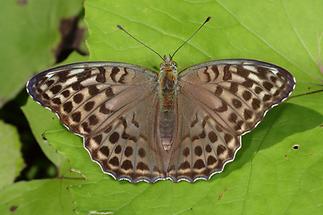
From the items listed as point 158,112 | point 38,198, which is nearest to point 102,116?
point 158,112

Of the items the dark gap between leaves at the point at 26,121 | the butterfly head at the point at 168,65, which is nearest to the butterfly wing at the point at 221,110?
the butterfly head at the point at 168,65

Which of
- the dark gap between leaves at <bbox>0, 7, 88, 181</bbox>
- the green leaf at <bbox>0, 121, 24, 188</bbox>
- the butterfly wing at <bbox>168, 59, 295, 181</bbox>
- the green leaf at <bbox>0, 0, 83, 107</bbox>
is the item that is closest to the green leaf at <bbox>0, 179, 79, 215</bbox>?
the green leaf at <bbox>0, 121, 24, 188</bbox>

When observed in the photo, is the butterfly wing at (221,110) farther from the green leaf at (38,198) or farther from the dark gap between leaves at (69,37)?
the dark gap between leaves at (69,37)

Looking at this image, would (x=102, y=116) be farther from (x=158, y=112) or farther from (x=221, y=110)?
(x=221, y=110)

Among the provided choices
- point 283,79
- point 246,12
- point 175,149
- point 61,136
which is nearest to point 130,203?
point 175,149

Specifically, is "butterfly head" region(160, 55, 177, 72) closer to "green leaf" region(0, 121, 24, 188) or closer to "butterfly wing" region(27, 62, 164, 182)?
"butterfly wing" region(27, 62, 164, 182)

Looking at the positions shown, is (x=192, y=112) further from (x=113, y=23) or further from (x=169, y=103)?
(x=113, y=23)

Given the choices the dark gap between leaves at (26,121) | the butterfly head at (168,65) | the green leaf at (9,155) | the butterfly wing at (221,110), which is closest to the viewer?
the butterfly wing at (221,110)
